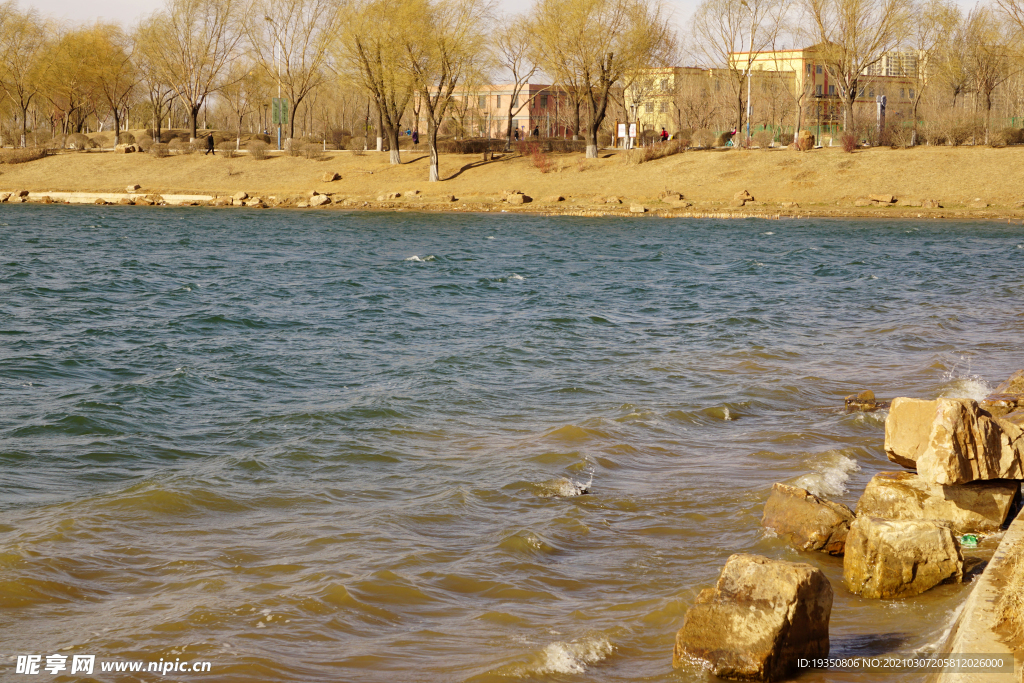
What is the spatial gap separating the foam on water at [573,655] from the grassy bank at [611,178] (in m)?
43.7

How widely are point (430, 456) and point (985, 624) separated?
19.8ft

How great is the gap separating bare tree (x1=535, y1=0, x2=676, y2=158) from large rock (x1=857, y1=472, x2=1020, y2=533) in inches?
2053

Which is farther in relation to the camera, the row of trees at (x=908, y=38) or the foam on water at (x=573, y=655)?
the row of trees at (x=908, y=38)

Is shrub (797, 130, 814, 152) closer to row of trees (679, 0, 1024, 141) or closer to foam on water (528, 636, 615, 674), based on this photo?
row of trees (679, 0, 1024, 141)

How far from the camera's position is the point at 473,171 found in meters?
58.7

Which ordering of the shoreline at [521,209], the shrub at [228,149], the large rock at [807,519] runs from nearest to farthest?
the large rock at [807,519]
the shoreline at [521,209]
the shrub at [228,149]

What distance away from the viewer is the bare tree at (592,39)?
182ft

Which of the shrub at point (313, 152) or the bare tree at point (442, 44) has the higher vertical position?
the bare tree at point (442, 44)

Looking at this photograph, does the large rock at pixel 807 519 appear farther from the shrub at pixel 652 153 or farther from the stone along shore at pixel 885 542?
the shrub at pixel 652 153

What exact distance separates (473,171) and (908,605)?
54.7m

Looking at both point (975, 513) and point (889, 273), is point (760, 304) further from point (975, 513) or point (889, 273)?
point (975, 513)

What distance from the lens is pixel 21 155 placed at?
66562mm

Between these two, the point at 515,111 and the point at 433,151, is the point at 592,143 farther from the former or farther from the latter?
the point at 515,111

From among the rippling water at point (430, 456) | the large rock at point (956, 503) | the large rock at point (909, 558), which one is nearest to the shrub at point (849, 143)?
the rippling water at point (430, 456)
